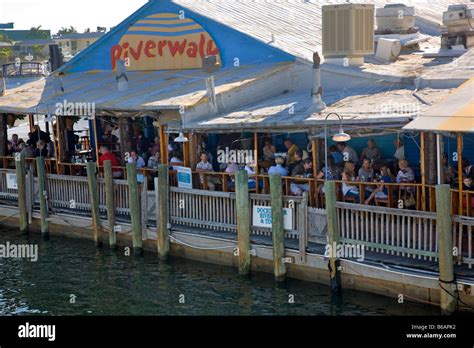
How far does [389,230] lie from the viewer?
17203 mm

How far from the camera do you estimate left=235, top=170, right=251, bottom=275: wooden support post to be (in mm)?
19062

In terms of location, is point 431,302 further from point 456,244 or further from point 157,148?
point 157,148

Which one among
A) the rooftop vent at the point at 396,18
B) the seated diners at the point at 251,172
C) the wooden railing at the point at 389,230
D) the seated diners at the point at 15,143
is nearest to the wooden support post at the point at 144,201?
the seated diners at the point at 251,172

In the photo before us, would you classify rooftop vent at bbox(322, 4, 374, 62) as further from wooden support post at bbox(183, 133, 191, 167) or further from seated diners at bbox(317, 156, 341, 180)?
wooden support post at bbox(183, 133, 191, 167)

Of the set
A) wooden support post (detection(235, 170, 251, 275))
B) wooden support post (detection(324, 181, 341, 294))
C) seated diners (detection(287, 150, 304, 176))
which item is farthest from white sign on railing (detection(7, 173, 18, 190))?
wooden support post (detection(324, 181, 341, 294))

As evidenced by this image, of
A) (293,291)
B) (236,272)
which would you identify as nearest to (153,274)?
(236,272)

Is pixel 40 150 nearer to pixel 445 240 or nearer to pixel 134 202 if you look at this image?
pixel 134 202

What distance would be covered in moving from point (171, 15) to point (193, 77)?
2.20 meters

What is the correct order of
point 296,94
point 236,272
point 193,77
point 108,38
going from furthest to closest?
point 108,38
point 193,77
point 296,94
point 236,272

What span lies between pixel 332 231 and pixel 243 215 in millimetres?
2292

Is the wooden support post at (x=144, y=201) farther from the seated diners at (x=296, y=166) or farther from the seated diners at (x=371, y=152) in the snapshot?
the seated diners at (x=371, y=152)

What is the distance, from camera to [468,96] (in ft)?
56.6

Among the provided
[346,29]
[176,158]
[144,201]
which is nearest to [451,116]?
[346,29]

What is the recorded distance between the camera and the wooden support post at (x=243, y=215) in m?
19.1
